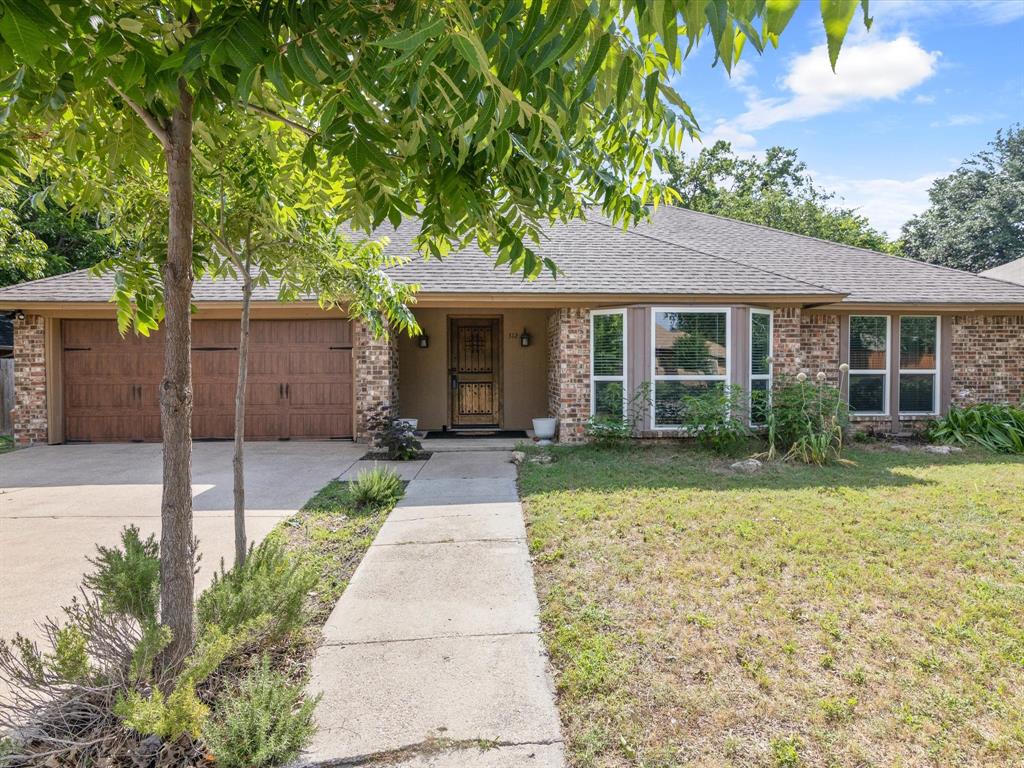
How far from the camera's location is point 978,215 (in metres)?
28.2

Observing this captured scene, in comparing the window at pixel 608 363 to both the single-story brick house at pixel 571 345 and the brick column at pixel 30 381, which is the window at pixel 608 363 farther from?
the brick column at pixel 30 381

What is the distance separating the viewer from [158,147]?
9.00 ft

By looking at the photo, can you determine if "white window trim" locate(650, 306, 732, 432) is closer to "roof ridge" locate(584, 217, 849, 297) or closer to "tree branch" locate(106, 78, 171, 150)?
"roof ridge" locate(584, 217, 849, 297)

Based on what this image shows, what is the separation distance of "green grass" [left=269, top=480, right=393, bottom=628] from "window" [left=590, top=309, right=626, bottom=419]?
4501 mm

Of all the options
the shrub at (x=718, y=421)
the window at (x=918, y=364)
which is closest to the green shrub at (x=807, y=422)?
the shrub at (x=718, y=421)

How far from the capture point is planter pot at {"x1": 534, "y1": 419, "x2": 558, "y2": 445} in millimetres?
9906

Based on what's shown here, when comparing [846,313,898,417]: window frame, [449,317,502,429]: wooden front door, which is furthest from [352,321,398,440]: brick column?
[846,313,898,417]: window frame

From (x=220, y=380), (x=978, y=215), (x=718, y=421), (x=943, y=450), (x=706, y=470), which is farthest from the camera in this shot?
(x=978, y=215)

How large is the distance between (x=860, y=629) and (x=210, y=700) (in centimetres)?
336

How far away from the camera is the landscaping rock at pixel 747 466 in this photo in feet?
24.6

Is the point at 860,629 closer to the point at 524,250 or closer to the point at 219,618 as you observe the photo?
the point at 524,250

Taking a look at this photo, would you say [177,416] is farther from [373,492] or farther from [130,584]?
[373,492]

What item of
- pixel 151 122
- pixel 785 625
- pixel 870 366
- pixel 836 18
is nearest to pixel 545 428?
pixel 870 366

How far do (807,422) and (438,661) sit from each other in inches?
285
